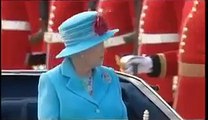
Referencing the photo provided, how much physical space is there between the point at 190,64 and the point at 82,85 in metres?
1.36

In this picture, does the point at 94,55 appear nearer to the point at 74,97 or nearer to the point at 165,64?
the point at 74,97

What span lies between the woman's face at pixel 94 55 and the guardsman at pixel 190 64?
48.3 inches

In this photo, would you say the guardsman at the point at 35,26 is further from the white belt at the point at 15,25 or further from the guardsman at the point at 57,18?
the guardsman at the point at 57,18

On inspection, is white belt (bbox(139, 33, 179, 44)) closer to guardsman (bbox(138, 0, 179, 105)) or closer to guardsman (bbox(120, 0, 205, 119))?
guardsman (bbox(138, 0, 179, 105))

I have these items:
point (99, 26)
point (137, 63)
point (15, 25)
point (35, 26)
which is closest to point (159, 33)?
point (137, 63)

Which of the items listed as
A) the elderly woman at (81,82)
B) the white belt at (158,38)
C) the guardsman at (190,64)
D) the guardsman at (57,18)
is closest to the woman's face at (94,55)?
the elderly woman at (81,82)

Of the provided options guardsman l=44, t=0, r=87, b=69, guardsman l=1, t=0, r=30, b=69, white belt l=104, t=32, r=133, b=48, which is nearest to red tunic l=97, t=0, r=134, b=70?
white belt l=104, t=32, r=133, b=48

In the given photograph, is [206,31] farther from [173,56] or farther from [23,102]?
[23,102]

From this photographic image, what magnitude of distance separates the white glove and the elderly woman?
3.06 feet

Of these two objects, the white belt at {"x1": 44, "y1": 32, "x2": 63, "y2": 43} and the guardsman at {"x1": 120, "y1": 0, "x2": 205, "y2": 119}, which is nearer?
the guardsman at {"x1": 120, "y1": 0, "x2": 205, "y2": 119}

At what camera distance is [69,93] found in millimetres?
3369

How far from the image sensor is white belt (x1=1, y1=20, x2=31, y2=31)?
6191 mm

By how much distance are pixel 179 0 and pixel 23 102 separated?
3.80ft

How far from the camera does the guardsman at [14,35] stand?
20.2ft
